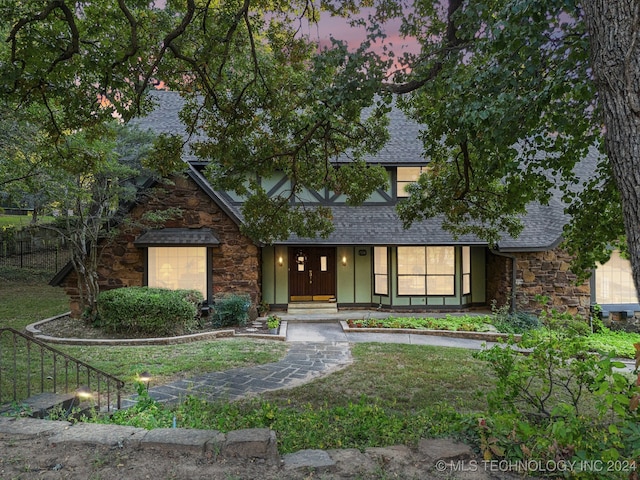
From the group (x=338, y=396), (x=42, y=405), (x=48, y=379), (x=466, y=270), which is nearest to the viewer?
(x=42, y=405)

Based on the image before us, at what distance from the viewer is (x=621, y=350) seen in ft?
32.3

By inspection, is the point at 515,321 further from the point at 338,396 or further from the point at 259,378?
the point at 259,378

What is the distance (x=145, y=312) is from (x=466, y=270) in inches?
409

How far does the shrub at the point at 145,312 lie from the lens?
9844 millimetres

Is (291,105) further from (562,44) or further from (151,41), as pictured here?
(562,44)

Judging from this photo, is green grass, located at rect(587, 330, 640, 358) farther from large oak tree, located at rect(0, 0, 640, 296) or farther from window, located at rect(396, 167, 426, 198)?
window, located at rect(396, 167, 426, 198)

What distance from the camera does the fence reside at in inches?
808

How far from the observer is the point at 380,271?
1430 centimetres

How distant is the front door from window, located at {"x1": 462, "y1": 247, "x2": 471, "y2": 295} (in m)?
4.51

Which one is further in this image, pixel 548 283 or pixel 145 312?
pixel 548 283

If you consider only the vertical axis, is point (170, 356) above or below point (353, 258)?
below

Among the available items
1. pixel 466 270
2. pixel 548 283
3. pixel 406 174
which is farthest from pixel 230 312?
pixel 548 283

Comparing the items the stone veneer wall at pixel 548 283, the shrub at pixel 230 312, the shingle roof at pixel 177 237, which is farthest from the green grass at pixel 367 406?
the shingle roof at pixel 177 237

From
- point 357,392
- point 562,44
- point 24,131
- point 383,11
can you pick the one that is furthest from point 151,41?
point 357,392
